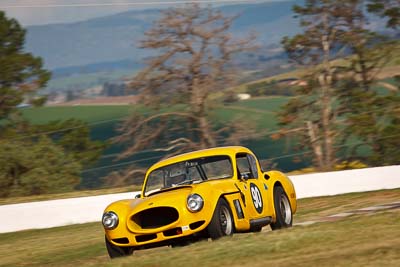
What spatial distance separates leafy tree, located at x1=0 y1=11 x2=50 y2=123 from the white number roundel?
3693cm

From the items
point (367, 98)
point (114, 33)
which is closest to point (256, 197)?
point (367, 98)

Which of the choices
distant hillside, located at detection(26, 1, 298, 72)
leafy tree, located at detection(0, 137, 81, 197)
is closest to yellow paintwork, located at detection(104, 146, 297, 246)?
leafy tree, located at detection(0, 137, 81, 197)

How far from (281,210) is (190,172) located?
173cm

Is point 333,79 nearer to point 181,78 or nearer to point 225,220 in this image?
point 181,78

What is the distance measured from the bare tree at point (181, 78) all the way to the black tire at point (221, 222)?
27229 mm

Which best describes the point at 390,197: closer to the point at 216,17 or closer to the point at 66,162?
the point at 216,17

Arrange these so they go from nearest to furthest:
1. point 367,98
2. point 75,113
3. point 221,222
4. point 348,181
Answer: point 221,222
point 348,181
point 367,98
point 75,113

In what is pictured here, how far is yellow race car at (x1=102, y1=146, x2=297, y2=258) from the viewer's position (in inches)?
486

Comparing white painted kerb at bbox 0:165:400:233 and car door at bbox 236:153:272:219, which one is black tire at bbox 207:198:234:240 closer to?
car door at bbox 236:153:272:219

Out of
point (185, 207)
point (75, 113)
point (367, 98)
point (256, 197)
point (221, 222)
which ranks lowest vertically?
point (221, 222)

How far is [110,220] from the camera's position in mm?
12727

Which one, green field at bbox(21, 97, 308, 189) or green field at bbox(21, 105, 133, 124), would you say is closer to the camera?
green field at bbox(21, 97, 308, 189)

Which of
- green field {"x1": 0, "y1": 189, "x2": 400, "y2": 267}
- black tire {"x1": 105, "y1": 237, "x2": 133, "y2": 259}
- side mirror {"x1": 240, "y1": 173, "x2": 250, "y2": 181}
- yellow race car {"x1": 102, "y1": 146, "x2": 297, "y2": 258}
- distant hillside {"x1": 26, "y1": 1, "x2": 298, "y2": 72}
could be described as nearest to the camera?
green field {"x1": 0, "y1": 189, "x2": 400, "y2": 267}

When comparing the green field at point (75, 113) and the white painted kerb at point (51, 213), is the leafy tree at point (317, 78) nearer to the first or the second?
the green field at point (75, 113)
